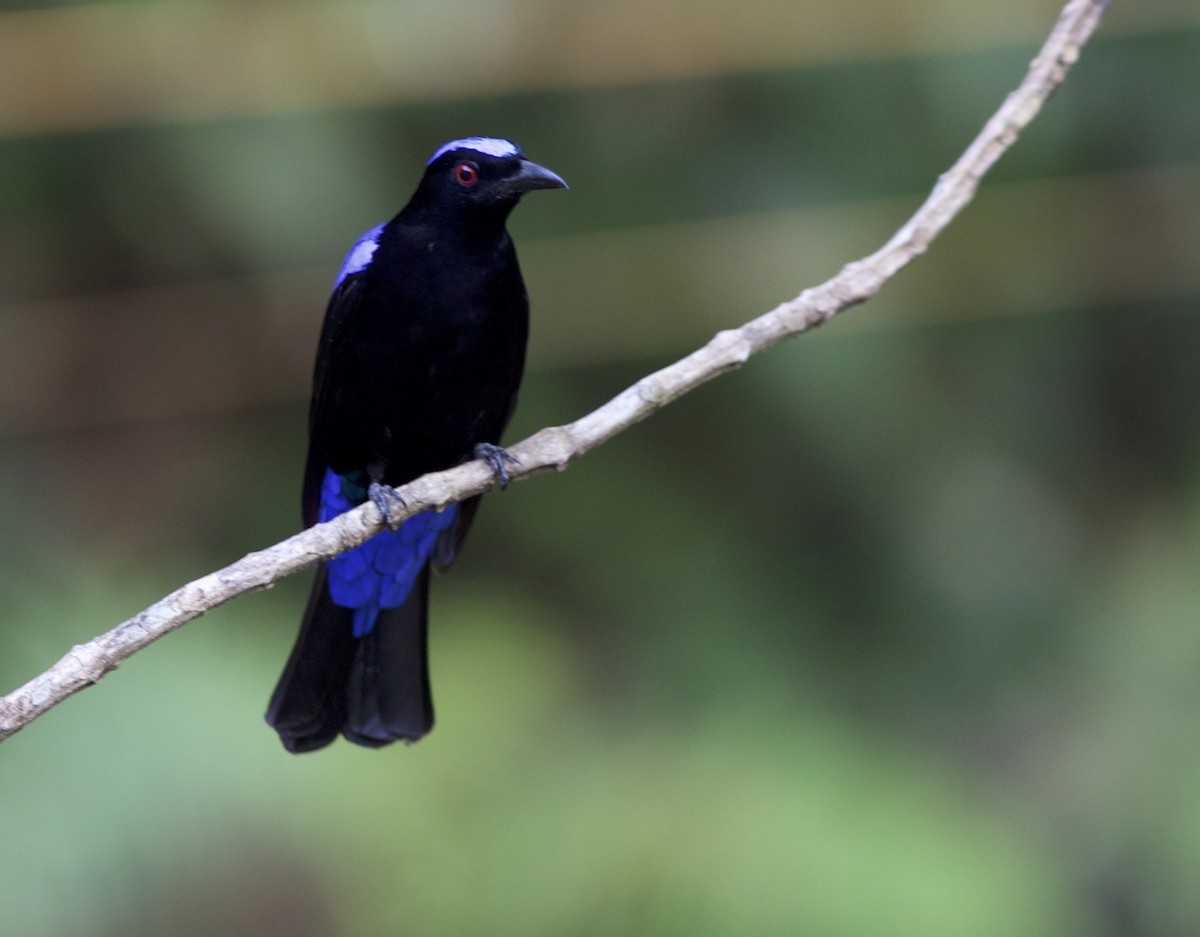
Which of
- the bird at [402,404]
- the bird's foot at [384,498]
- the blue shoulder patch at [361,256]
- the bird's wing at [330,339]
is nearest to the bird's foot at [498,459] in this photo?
the bird at [402,404]

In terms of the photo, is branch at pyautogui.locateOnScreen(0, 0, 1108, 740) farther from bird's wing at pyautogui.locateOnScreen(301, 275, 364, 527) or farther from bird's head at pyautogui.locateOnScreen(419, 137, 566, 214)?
bird's head at pyautogui.locateOnScreen(419, 137, 566, 214)

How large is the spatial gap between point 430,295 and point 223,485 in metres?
2.31

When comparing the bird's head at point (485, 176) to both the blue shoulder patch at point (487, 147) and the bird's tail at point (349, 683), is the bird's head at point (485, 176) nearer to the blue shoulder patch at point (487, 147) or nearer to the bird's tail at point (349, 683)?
the blue shoulder patch at point (487, 147)

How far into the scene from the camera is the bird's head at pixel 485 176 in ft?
Result: 12.2

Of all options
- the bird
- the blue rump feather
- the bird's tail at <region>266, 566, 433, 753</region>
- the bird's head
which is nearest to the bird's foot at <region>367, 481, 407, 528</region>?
the bird

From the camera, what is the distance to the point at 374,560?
3.90 metres

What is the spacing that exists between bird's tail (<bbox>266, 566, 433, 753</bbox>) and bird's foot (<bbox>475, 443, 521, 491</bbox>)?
0.55 m

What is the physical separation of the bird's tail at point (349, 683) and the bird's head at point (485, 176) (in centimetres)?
100

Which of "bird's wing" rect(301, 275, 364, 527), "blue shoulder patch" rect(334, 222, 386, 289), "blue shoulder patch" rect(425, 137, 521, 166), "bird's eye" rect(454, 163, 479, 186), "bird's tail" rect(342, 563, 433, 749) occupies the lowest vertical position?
"bird's tail" rect(342, 563, 433, 749)

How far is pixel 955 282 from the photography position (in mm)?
5781

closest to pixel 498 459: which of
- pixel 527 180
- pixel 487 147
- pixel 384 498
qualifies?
pixel 384 498

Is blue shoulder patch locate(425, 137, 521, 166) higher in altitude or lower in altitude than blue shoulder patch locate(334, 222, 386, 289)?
higher

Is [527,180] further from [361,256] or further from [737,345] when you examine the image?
[737,345]

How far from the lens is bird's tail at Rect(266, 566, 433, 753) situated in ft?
12.4
